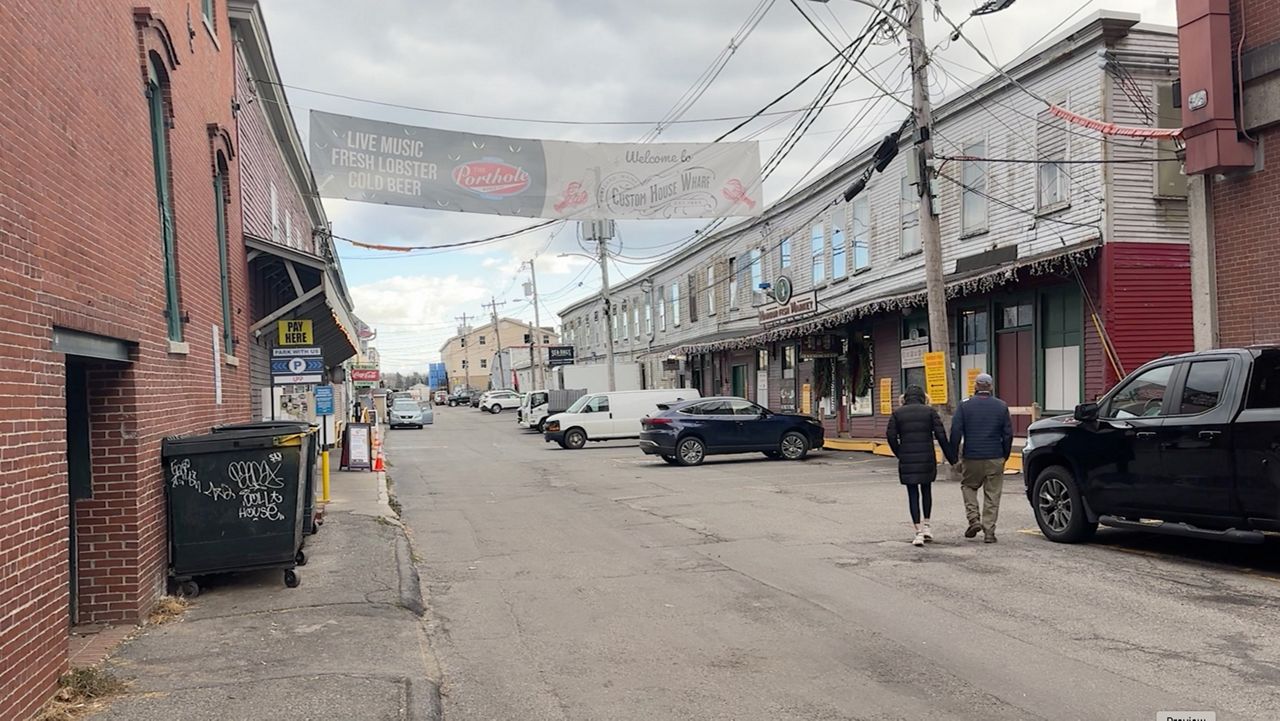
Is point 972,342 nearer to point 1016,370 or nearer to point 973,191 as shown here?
point 1016,370

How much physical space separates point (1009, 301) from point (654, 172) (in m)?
7.95

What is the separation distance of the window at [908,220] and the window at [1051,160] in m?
4.88

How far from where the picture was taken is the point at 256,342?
1614cm

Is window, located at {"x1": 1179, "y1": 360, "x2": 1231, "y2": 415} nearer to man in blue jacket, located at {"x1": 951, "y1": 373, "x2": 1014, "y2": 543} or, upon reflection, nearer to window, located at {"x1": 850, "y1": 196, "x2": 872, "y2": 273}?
man in blue jacket, located at {"x1": 951, "y1": 373, "x2": 1014, "y2": 543}

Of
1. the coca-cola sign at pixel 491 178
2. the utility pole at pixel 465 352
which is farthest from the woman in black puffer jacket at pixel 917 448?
the utility pole at pixel 465 352

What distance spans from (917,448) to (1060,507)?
5.28 ft

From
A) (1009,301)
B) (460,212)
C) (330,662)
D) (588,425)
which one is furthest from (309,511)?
(588,425)

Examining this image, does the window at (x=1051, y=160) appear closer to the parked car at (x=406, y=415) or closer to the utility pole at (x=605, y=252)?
the utility pole at (x=605, y=252)

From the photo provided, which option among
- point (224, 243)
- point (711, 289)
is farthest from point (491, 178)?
point (711, 289)

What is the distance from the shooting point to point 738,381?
37750 millimetres

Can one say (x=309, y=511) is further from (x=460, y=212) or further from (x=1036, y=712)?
(x=1036, y=712)

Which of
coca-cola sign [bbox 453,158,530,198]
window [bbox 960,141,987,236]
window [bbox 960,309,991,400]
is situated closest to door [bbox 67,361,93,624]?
coca-cola sign [bbox 453,158,530,198]

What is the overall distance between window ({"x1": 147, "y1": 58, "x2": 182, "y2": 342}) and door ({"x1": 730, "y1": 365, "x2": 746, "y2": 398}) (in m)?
28.7

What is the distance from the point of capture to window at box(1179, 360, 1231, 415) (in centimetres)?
866
